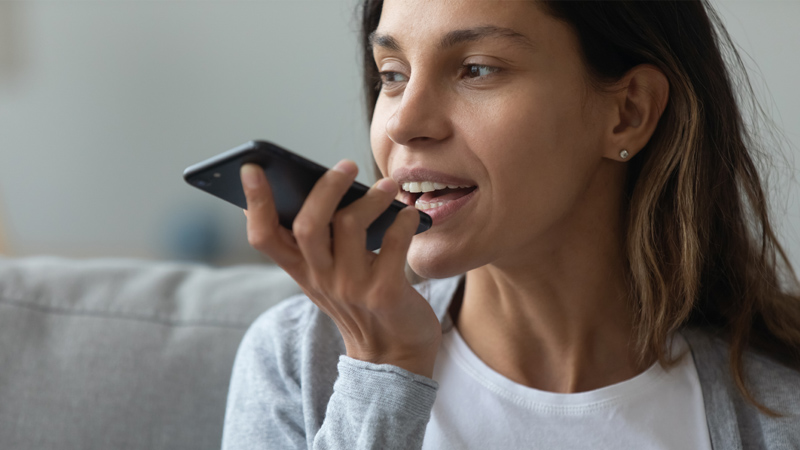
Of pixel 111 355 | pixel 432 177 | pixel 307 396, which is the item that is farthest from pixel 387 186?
pixel 111 355

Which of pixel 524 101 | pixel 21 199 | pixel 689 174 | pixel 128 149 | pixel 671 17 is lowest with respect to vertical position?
pixel 21 199

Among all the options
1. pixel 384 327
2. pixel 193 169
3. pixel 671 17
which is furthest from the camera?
pixel 671 17

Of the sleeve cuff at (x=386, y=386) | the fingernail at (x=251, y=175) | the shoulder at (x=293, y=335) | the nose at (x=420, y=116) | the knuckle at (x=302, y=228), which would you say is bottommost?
the shoulder at (x=293, y=335)

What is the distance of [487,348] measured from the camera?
117 centimetres

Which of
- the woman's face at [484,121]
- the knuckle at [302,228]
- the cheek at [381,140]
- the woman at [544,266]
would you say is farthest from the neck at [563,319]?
the knuckle at [302,228]

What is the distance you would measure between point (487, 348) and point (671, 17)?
59 cm

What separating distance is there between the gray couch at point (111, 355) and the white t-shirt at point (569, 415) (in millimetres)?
427

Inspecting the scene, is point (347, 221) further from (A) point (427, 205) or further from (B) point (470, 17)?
(B) point (470, 17)

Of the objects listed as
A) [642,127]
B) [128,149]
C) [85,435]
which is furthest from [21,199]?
[642,127]

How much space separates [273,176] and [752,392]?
84cm

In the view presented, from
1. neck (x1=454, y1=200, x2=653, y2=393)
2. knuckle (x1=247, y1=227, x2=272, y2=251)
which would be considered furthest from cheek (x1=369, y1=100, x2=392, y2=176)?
knuckle (x1=247, y1=227, x2=272, y2=251)

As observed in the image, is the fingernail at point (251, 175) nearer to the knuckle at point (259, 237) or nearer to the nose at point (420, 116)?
the knuckle at point (259, 237)

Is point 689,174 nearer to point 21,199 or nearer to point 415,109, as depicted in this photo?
point 415,109

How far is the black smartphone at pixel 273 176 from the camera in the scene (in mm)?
695
